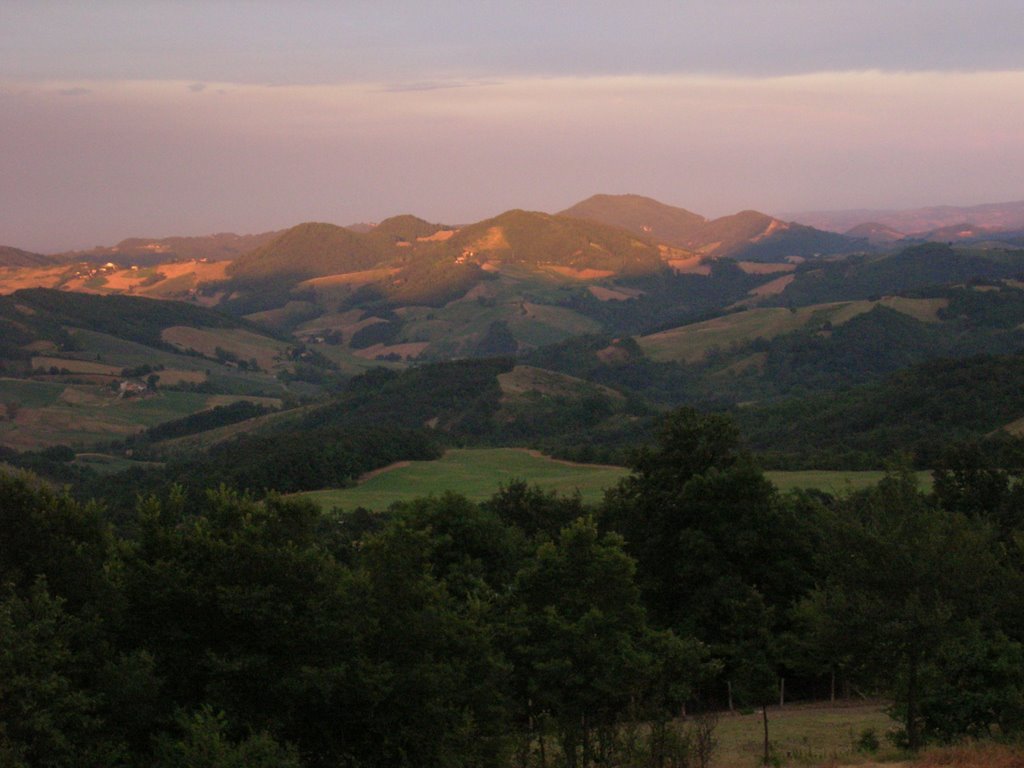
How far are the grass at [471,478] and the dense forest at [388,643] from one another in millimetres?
Result: 63756

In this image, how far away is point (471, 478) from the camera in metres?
117

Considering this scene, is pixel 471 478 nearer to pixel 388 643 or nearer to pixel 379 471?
pixel 379 471

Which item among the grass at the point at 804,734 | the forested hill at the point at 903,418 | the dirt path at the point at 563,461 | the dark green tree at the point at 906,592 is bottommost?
the dirt path at the point at 563,461

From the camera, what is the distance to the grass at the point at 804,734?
24938 millimetres

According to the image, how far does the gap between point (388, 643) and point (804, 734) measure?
1058 cm

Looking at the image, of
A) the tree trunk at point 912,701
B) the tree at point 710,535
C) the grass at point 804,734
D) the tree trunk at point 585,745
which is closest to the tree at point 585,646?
the tree trunk at point 585,745

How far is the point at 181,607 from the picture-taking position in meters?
24.6

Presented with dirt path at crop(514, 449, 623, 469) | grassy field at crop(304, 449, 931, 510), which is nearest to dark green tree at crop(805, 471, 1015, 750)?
grassy field at crop(304, 449, 931, 510)

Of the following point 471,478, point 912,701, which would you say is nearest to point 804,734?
point 912,701

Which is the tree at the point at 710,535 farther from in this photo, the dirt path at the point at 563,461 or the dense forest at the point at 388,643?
the dirt path at the point at 563,461

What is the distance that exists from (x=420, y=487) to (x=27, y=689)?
93.4 meters

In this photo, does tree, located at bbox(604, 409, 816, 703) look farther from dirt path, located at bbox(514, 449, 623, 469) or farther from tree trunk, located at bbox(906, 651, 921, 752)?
dirt path, located at bbox(514, 449, 623, 469)

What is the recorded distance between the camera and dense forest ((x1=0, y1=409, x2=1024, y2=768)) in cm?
2217

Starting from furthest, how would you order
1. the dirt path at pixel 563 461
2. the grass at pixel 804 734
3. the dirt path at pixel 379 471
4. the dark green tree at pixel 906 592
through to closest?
the dirt path at pixel 379 471, the dirt path at pixel 563 461, the grass at pixel 804 734, the dark green tree at pixel 906 592
